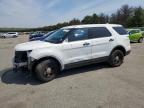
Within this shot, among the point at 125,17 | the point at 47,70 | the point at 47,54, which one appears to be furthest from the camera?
the point at 125,17

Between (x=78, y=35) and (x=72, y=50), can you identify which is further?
(x=78, y=35)

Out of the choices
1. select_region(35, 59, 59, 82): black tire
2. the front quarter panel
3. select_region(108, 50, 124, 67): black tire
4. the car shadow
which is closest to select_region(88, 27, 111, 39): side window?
select_region(108, 50, 124, 67): black tire

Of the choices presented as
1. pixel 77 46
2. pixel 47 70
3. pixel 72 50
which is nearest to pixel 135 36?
pixel 77 46

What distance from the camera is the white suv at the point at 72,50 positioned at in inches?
286

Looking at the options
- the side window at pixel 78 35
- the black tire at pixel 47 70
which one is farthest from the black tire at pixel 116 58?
the black tire at pixel 47 70

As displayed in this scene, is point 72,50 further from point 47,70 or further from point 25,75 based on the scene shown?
point 25,75

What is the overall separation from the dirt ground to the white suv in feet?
1.58

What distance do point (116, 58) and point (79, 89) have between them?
138 inches

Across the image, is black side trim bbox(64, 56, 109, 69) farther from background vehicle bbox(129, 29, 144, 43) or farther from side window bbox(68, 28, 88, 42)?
background vehicle bbox(129, 29, 144, 43)

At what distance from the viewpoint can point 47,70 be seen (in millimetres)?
7438

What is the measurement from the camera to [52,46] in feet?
24.6

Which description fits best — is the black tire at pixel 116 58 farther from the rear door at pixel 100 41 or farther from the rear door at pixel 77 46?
the rear door at pixel 77 46

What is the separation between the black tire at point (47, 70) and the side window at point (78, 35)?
113cm

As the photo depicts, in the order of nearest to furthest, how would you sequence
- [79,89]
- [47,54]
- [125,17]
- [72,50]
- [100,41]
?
[79,89]
[47,54]
[72,50]
[100,41]
[125,17]
